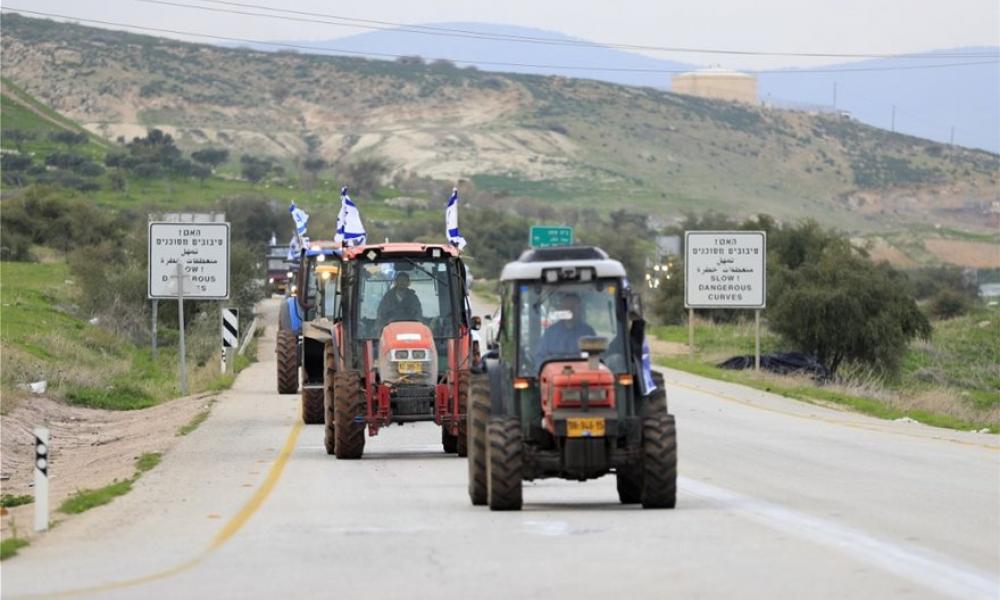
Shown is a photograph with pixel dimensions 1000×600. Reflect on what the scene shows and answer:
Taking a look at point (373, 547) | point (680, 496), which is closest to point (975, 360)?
point (680, 496)

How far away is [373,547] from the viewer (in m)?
13.6

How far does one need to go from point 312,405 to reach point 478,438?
44.9 feet

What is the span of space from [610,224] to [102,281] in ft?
286

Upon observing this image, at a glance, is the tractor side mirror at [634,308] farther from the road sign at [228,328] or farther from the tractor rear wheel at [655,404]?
the road sign at [228,328]

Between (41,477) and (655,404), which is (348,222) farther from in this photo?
(41,477)

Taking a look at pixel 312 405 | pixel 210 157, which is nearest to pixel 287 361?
pixel 312 405

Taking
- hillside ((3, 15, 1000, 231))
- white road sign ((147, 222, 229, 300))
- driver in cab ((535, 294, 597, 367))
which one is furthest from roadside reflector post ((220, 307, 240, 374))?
hillside ((3, 15, 1000, 231))

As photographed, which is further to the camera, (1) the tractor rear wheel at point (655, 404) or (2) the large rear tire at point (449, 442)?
(2) the large rear tire at point (449, 442)

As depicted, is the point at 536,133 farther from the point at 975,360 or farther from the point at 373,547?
the point at 373,547

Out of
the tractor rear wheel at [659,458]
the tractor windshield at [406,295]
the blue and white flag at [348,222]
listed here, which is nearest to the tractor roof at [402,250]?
the tractor windshield at [406,295]

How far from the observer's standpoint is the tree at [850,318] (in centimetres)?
5572

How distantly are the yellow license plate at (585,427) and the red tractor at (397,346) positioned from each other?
7573 mm

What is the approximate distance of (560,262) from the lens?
1675 centimetres

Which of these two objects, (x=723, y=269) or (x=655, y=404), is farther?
(x=723, y=269)
